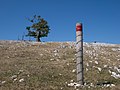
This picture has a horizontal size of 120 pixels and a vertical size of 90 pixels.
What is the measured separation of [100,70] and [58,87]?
4584mm

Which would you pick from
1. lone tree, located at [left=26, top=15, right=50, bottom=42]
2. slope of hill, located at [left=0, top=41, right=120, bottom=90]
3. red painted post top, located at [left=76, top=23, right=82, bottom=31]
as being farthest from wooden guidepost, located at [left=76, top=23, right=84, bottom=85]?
lone tree, located at [left=26, top=15, right=50, bottom=42]

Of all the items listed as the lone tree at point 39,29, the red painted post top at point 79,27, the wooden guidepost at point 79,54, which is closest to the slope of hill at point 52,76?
the wooden guidepost at point 79,54

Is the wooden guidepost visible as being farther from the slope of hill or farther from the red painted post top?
the slope of hill

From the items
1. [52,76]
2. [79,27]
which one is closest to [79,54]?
[79,27]

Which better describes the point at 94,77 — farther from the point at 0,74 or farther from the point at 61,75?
the point at 0,74

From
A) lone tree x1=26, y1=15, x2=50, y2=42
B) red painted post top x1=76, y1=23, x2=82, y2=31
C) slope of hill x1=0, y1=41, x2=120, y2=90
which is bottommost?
slope of hill x1=0, y1=41, x2=120, y2=90

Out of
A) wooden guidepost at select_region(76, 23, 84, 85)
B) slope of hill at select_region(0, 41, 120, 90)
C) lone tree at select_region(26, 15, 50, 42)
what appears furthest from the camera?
lone tree at select_region(26, 15, 50, 42)

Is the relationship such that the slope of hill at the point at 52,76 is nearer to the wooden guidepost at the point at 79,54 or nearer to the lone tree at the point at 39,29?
the wooden guidepost at the point at 79,54

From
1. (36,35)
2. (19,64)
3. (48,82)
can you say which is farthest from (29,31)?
(48,82)

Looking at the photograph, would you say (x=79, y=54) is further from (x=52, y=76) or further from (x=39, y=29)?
(x=39, y=29)

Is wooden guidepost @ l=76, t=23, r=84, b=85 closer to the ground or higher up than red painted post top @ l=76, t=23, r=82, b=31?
closer to the ground

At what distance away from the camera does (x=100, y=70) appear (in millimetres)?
15711

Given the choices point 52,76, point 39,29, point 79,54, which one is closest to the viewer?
point 79,54

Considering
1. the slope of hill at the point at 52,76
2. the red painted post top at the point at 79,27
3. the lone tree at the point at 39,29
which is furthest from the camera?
the lone tree at the point at 39,29
